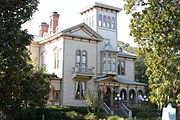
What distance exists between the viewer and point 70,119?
90.7ft

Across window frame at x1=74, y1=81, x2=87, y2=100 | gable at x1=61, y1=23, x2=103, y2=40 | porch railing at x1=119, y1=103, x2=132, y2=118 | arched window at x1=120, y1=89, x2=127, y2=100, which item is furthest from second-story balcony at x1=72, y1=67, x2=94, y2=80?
arched window at x1=120, y1=89, x2=127, y2=100

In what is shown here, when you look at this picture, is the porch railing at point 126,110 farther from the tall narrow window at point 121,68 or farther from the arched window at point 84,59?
the arched window at point 84,59

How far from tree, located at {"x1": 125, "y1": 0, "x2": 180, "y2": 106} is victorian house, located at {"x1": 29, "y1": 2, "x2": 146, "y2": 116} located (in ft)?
51.5

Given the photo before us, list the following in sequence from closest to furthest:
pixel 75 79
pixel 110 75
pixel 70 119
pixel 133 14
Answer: pixel 133 14 → pixel 70 119 → pixel 75 79 → pixel 110 75

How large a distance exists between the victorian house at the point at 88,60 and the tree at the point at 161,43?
51.5 ft

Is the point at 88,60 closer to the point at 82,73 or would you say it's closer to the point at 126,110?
the point at 82,73

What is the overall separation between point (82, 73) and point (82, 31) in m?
5.17

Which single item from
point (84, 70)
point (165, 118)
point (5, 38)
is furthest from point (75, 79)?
point (165, 118)

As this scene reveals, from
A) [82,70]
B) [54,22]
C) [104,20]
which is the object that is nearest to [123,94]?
[82,70]

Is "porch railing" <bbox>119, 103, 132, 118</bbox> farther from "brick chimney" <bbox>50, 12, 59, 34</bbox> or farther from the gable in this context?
"brick chimney" <bbox>50, 12, 59, 34</bbox>

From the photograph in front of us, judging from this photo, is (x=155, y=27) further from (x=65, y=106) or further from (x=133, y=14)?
(x=65, y=106)

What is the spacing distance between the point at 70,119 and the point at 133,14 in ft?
45.5

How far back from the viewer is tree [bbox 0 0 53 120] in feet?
59.4

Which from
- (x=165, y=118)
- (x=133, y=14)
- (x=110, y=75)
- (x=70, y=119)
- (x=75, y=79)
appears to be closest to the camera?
(x=165, y=118)
